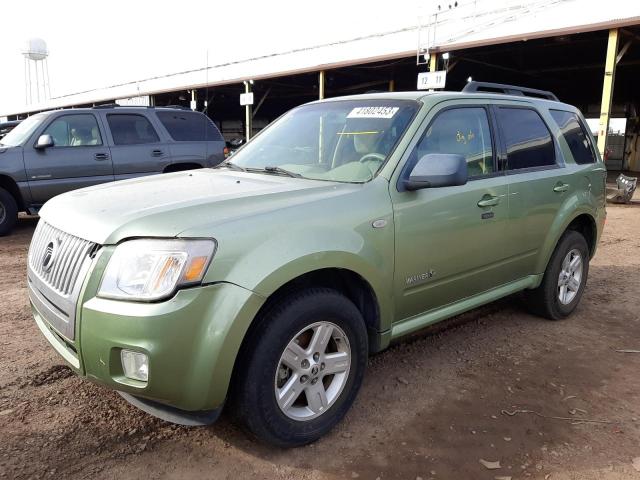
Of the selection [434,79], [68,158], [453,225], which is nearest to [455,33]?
[434,79]

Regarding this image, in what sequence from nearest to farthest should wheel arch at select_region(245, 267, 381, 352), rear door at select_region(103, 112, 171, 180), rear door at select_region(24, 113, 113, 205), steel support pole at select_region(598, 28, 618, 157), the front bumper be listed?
the front bumper, wheel arch at select_region(245, 267, 381, 352), rear door at select_region(24, 113, 113, 205), rear door at select_region(103, 112, 171, 180), steel support pole at select_region(598, 28, 618, 157)

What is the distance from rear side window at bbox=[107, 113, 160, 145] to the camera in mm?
8492

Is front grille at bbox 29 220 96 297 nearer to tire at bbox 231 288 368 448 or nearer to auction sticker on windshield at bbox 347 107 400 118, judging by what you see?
tire at bbox 231 288 368 448

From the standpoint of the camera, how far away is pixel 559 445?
279cm

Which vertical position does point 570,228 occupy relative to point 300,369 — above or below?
above

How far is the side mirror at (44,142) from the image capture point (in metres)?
7.67

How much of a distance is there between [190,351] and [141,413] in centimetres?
101

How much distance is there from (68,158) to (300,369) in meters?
6.86

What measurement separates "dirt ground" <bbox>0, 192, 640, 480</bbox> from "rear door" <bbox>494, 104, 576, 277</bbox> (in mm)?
810

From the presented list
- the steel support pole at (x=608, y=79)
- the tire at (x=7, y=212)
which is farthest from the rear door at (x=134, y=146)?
the steel support pole at (x=608, y=79)

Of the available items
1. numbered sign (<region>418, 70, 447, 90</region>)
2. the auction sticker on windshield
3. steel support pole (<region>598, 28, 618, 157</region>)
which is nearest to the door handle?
the auction sticker on windshield

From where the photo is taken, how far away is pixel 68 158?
8.04m

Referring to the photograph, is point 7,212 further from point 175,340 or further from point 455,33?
point 455,33

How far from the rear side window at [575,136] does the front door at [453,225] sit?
3.94ft
